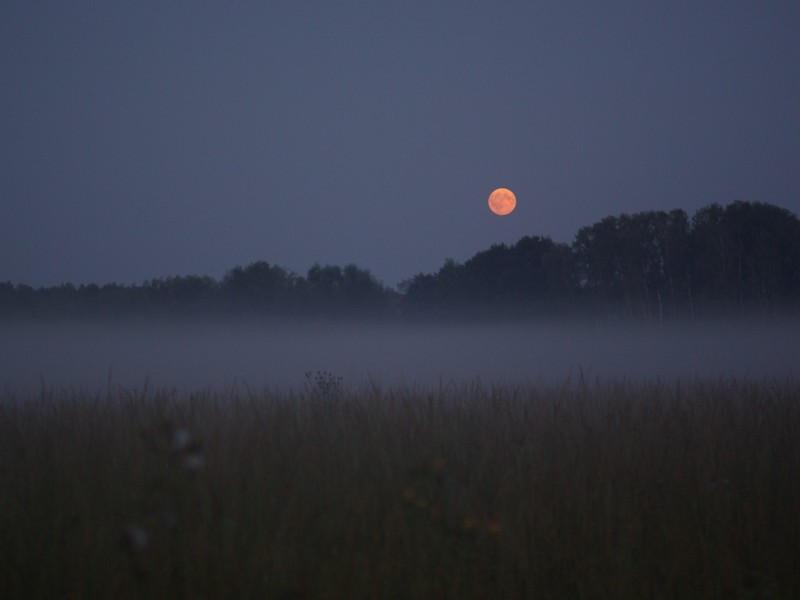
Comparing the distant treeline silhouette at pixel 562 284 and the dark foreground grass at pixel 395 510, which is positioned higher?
the distant treeline silhouette at pixel 562 284

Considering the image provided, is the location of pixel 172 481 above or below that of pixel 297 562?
above

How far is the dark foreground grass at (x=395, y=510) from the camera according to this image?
250 cm

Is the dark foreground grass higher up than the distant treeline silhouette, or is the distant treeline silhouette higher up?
the distant treeline silhouette

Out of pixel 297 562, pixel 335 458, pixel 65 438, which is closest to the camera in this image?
pixel 297 562

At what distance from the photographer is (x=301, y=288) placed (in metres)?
41.7

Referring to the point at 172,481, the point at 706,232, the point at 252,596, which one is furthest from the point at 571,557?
the point at 706,232

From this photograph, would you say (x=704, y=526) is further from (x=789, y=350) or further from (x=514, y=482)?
(x=789, y=350)

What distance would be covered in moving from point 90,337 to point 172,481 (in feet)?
147

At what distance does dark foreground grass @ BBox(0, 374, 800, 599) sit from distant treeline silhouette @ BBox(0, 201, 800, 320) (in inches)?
1219

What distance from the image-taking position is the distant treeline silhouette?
30.7 meters

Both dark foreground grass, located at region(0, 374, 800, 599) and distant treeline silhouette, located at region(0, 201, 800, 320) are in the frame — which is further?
distant treeline silhouette, located at region(0, 201, 800, 320)

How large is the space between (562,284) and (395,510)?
3725cm

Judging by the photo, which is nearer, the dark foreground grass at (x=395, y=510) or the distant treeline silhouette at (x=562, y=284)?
the dark foreground grass at (x=395, y=510)

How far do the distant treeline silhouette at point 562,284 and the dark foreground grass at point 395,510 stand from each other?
102 ft
